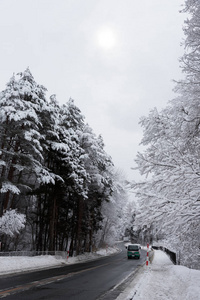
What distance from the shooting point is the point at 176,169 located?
21.0 feet

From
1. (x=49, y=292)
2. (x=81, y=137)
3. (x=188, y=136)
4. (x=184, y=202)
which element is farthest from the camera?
(x=81, y=137)

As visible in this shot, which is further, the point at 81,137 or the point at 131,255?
the point at 131,255

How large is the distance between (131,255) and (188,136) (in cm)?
2766

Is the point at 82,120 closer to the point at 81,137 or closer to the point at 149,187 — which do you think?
the point at 81,137

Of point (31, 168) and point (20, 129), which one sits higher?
point (20, 129)

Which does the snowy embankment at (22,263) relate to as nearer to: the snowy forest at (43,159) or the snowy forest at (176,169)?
the snowy forest at (43,159)

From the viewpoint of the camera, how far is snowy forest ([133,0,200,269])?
20.1ft

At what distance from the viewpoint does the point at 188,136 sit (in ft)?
27.8

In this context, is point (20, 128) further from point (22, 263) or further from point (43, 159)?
point (22, 263)

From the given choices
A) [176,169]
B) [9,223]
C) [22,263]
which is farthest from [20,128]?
[176,169]

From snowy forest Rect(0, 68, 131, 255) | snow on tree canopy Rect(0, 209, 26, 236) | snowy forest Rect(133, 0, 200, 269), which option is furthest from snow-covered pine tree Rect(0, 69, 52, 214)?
snowy forest Rect(133, 0, 200, 269)

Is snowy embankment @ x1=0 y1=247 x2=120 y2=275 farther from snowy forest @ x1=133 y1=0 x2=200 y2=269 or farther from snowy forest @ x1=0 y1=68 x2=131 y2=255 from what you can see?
snowy forest @ x1=133 y1=0 x2=200 y2=269

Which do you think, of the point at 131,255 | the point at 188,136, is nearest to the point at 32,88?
the point at 188,136

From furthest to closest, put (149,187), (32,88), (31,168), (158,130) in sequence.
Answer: (32,88) < (31,168) < (158,130) < (149,187)
